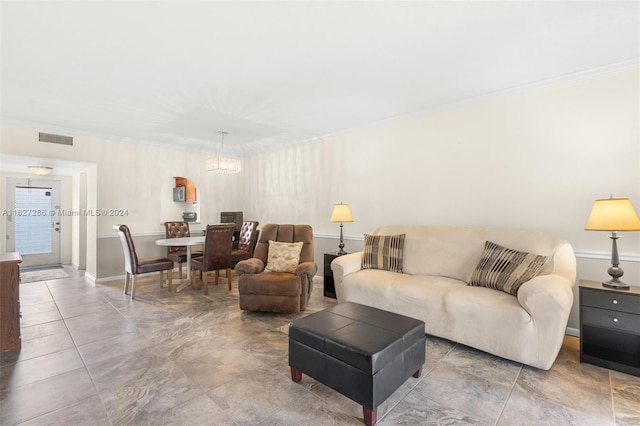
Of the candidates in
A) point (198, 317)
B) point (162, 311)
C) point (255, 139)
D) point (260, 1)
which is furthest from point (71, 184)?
point (260, 1)

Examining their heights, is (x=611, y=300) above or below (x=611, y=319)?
above

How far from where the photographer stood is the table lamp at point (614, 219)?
2191mm

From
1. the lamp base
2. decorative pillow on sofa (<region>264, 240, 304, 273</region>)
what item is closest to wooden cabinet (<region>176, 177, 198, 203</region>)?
decorative pillow on sofa (<region>264, 240, 304, 273</region>)

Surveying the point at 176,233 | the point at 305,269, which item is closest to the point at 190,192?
the point at 176,233

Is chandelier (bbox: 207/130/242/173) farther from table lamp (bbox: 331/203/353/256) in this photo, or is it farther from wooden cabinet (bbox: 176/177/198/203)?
wooden cabinet (bbox: 176/177/198/203)

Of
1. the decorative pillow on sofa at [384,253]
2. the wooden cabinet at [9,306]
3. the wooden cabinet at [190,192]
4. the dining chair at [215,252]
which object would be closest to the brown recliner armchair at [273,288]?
the decorative pillow on sofa at [384,253]

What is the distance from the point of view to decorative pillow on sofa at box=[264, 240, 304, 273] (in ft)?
12.3

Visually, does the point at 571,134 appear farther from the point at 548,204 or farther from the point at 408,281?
the point at 408,281

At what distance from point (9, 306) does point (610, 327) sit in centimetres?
506

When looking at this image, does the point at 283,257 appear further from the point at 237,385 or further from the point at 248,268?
the point at 237,385

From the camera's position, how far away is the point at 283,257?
3791 millimetres

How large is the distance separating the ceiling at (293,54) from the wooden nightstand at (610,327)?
2.04 meters

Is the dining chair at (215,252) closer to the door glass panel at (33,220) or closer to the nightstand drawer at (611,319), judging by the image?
the nightstand drawer at (611,319)

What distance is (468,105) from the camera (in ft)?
11.5
